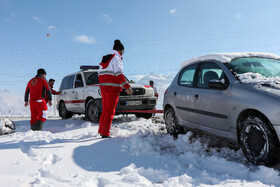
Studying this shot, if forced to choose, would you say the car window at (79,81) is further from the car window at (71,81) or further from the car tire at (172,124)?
the car tire at (172,124)

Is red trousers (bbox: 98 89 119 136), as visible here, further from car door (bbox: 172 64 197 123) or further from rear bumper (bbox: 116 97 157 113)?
rear bumper (bbox: 116 97 157 113)

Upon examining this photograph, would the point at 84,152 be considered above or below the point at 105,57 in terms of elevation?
below

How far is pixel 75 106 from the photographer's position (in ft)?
29.9

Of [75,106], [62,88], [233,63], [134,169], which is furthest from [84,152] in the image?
[62,88]

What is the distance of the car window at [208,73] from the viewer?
4.03 metres

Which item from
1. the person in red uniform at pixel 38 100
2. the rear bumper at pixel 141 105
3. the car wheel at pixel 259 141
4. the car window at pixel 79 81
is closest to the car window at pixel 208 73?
the car wheel at pixel 259 141

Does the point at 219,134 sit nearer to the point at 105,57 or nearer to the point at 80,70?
the point at 105,57

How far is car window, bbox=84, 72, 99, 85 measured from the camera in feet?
27.8

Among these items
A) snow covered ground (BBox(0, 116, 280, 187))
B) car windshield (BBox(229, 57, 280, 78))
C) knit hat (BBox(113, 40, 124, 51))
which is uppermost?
knit hat (BBox(113, 40, 124, 51))

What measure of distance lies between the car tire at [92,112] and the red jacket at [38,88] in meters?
1.61

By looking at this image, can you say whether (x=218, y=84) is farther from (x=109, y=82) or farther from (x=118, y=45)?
(x=118, y=45)

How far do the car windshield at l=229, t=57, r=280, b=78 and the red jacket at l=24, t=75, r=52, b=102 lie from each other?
4.61 m

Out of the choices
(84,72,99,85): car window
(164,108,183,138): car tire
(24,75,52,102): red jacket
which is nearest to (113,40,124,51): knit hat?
(164,108,183,138): car tire

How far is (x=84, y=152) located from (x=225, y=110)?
219 centimetres
